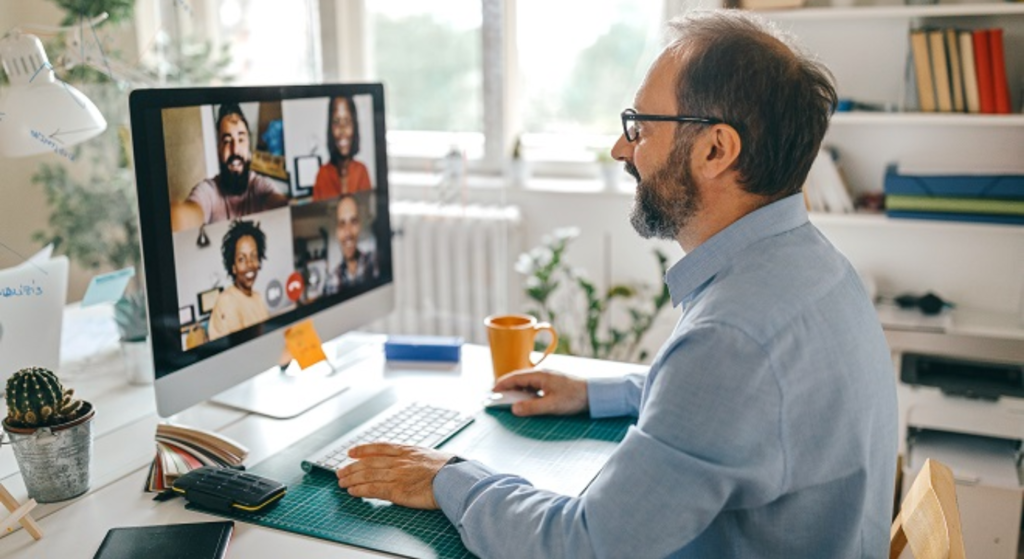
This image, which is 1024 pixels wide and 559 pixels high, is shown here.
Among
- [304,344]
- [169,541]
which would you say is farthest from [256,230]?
[169,541]

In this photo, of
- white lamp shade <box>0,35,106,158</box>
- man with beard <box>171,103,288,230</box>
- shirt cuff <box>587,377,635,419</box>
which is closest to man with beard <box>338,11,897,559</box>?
shirt cuff <box>587,377,635,419</box>

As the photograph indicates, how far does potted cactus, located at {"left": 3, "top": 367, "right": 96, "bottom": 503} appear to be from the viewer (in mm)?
1202

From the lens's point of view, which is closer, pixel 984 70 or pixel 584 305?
pixel 984 70

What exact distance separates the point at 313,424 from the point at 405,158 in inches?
88.4

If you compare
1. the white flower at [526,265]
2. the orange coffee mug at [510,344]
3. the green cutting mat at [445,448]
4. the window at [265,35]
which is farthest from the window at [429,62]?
the green cutting mat at [445,448]

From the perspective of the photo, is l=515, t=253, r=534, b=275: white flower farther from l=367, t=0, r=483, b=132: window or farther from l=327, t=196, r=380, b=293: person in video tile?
l=327, t=196, r=380, b=293: person in video tile

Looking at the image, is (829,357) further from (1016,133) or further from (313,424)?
(1016,133)

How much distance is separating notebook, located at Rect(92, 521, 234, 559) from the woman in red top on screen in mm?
680

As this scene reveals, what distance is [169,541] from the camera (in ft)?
3.63

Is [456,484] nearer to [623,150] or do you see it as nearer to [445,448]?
[445,448]

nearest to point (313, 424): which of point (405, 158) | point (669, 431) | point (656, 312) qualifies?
point (669, 431)

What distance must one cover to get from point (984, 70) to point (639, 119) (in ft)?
5.84

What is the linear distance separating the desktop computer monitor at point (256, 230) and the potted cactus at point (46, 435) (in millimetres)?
123

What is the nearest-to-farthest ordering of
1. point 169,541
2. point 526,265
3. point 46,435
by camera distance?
point 169,541
point 46,435
point 526,265
